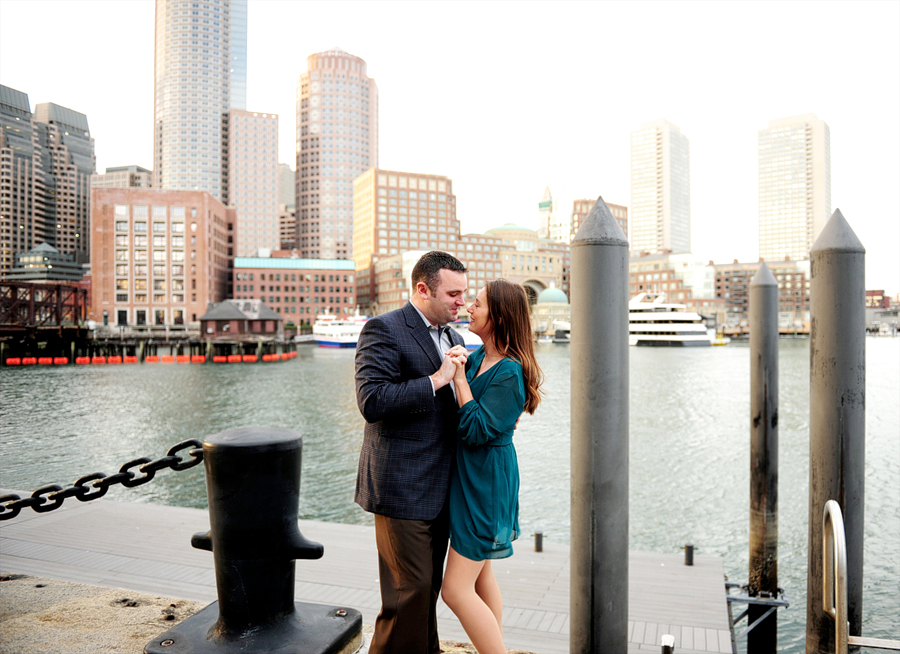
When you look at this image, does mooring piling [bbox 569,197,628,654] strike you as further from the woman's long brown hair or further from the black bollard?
the black bollard

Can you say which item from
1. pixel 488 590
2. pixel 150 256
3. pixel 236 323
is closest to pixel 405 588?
pixel 488 590

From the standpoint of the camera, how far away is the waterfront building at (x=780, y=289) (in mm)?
136875

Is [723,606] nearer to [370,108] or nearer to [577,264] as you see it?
[577,264]

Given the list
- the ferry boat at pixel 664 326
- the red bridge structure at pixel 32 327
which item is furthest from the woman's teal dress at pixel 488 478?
the ferry boat at pixel 664 326

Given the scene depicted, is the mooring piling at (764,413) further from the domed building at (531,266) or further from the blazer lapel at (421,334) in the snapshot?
the domed building at (531,266)

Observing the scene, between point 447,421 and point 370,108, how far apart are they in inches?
7118

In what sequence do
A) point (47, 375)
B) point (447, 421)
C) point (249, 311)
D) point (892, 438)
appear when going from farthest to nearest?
point (249, 311) < point (47, 375) < point (892, 438) < point (447, 421)

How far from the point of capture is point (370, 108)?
171 metres

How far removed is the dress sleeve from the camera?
2615mm

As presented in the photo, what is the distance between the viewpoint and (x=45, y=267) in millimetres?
54125

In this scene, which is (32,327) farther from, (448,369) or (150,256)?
(448,369)

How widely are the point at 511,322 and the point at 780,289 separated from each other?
159 meters

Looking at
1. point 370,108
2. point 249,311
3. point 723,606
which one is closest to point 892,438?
point 723,606

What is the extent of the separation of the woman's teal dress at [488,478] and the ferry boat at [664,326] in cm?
8833
